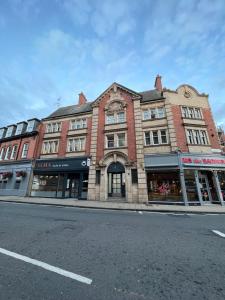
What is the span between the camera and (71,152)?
61.2ft

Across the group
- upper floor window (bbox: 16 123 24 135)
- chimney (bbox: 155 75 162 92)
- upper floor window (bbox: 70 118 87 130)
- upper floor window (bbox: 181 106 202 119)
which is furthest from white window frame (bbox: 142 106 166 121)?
upper floor window (bbox: 16 123 24 135)

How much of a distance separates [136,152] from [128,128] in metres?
3.20

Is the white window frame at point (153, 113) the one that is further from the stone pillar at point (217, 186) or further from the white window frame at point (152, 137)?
the stone pillar at point (217, 186)

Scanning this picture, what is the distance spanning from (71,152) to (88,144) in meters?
2.41

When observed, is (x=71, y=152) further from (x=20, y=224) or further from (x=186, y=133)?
(x=186, y=133)

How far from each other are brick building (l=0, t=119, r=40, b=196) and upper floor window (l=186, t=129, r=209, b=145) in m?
19.6

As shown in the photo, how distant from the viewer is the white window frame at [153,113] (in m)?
17.4

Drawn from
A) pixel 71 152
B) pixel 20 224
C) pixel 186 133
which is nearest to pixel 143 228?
pixel 20 224

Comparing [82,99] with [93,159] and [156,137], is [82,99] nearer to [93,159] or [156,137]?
[93,159]

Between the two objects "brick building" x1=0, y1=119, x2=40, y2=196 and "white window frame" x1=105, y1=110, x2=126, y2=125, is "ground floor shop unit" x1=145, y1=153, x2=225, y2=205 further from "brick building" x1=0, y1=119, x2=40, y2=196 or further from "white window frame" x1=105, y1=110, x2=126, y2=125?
"brick building" x1=0, y1=119, x2=40, y2=196

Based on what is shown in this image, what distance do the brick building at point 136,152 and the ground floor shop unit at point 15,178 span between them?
1.17 meters

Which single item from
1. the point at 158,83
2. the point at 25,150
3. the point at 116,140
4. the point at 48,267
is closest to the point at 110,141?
the point at 116,140

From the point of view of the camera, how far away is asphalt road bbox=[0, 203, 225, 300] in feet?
8.25

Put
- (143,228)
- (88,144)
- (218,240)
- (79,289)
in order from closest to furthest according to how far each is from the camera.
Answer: (79,289)
(218,240)
(143,228)
(88,144)
